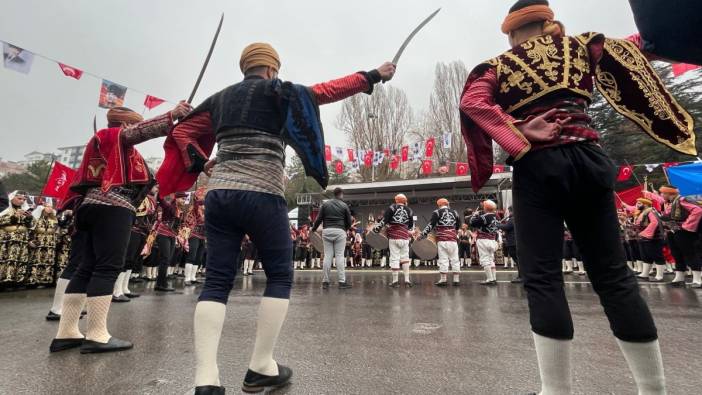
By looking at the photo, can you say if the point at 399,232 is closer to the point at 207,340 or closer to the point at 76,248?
the point at 76,248

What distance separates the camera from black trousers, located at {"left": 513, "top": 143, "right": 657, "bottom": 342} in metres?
1.59

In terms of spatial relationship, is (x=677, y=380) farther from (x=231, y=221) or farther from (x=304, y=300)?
(x=304, y=300)


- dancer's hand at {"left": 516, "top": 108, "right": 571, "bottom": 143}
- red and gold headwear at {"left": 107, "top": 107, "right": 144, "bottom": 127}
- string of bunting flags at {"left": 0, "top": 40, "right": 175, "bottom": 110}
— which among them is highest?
string of bunting flags at {"left": 0, "top": 40, "right": 175, "bottom": 110}

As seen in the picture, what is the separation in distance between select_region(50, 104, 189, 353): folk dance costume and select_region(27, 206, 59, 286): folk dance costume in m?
6.94

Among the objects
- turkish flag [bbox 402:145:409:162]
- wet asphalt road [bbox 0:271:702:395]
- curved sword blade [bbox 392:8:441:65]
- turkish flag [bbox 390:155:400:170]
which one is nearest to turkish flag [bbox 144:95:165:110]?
wet asphalt road [bbox 0:271:702:395]

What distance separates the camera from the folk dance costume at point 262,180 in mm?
2031

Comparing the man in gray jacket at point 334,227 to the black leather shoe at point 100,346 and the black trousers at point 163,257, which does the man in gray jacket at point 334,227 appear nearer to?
the black trousers at point 163,257

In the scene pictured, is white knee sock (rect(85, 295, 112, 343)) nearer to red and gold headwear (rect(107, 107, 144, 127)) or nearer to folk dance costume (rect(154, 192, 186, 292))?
red and gold headwear (rect(107, 107, 144, 127))

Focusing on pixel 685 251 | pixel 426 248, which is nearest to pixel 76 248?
pixel 426 248

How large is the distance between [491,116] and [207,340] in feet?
5.65

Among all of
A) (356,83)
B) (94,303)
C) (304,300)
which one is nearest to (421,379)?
(356,83)

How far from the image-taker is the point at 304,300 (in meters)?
5.84

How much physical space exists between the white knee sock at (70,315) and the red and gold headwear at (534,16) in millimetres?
3627

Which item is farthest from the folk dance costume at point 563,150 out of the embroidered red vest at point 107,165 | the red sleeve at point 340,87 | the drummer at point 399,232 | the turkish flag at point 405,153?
the turkish flag at point 405,153
